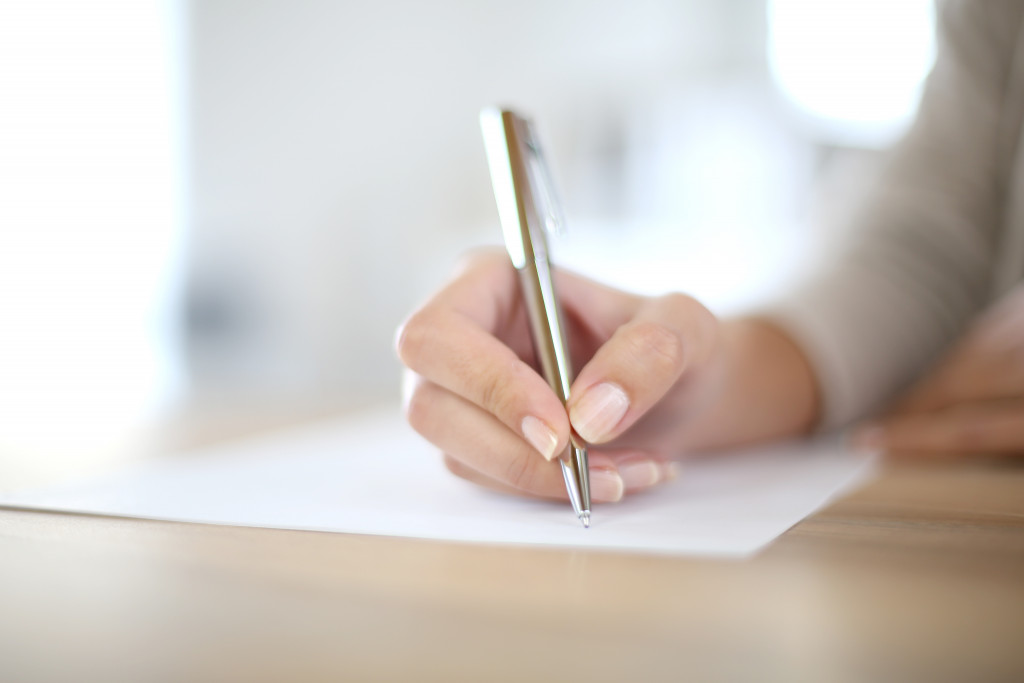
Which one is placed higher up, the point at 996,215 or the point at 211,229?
the point at 211,229

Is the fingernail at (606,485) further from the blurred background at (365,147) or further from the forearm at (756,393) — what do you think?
the blurred background at (365,147)

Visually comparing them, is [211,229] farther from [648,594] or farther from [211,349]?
[648,594]

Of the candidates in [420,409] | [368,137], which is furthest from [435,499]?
[368,137]

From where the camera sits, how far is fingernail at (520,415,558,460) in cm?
34

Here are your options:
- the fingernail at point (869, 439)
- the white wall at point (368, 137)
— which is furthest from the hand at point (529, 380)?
the white wall at point (368, 137)

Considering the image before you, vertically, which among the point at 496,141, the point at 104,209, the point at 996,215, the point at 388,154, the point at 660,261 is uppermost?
the point at 388,154

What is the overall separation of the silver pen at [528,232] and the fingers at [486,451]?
13 millimetres

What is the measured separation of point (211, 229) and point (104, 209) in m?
0.53

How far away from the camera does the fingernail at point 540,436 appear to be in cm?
34

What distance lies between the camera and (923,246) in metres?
0.69

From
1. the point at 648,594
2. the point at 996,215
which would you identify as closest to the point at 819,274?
the point at 996,215

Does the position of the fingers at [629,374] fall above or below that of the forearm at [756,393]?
below

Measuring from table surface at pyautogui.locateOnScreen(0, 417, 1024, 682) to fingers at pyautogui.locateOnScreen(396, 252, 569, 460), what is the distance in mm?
60

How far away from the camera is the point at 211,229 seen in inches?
161
